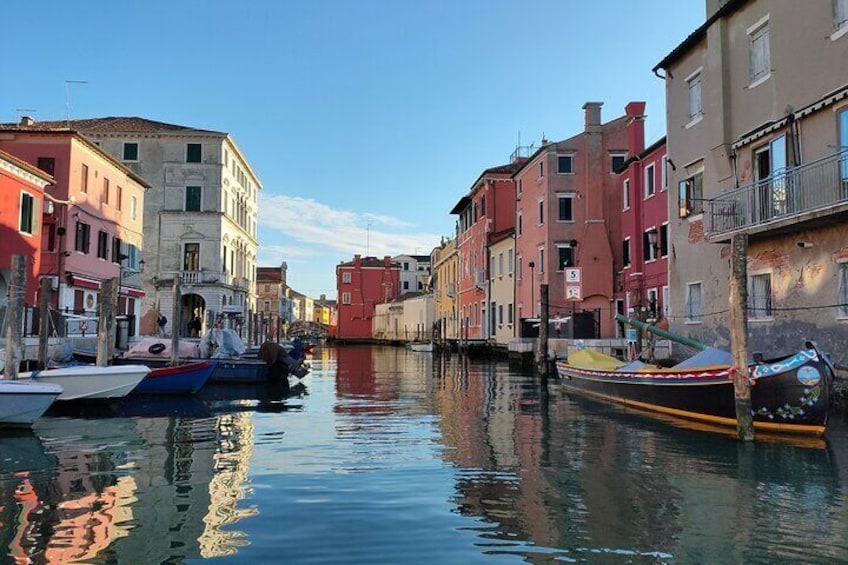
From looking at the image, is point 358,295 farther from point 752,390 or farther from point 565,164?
point 752,390

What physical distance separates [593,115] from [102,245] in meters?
21.9

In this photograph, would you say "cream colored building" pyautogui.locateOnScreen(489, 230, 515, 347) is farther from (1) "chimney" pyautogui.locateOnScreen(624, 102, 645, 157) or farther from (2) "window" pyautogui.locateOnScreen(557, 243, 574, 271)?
(1) "chimney" pyautogui.locateOnScreen(624, 102, 645, 157)

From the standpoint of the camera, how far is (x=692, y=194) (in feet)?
62.5

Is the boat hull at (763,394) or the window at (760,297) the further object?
the window at (760,297)

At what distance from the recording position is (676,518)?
636cm

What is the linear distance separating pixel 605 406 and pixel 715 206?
571 cm

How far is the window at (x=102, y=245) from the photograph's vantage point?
2869 centimetres

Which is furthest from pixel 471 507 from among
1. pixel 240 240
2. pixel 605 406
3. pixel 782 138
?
pixel 240 240

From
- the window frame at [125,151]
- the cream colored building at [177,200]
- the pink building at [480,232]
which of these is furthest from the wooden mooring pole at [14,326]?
the window frame at [125,151]

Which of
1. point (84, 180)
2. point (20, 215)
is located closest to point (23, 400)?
point (20, 215)

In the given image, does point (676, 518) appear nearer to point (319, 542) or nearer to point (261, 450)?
point (319, 542)

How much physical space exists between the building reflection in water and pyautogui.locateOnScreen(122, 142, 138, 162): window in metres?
35.7

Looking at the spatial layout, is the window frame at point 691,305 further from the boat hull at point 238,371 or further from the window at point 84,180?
the window at point 84,180

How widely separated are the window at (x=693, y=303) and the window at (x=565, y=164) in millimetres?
13936
